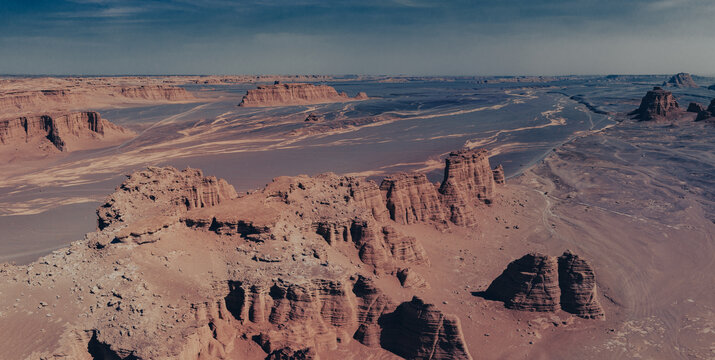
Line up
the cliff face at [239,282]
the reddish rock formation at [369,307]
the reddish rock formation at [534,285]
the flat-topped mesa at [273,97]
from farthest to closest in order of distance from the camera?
1. the flat-topped mesa at [273,97]
2. the reddish rock formation at [534,285]
3. the reddish rock formation at [369,307]
4. the cliff face at [239,282]

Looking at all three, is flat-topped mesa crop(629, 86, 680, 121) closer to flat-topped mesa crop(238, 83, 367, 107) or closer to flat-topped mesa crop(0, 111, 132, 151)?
flat-topped mesa crop(238, 83, 367, 107)

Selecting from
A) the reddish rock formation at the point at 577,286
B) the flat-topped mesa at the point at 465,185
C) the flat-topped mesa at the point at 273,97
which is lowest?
the reddish rock formation at the point at 577,286

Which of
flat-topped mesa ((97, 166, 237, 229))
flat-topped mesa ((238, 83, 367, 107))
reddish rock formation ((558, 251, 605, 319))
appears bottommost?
reddish rock formation ((558, 251, 605, 319))

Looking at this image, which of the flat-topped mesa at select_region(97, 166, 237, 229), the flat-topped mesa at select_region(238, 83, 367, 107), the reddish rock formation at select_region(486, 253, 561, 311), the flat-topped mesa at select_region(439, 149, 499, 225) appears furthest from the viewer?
the flat-topped mesa at select_region(238, 83, 367, 107)

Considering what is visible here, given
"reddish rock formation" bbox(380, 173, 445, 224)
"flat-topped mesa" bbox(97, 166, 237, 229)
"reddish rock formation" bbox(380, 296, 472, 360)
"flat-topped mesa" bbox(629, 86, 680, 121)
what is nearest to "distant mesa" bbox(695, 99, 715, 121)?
"flat-topped mesa" bbox(629, 86, 680, 121)

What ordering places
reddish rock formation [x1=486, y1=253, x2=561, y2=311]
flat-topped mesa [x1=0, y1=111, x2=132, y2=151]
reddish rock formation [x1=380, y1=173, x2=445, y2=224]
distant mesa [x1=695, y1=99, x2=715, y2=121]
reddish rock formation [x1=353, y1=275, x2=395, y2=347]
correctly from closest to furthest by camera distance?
reddish rock formation [x1=353, y1=275, x2=395, y2=347] → reddish rock formation [x1=486, y1=253, x2=561, y2=311] → reddish rock formation [x1=380, y1=173, x2=445, y2=224] → flat-topped mesa [x1=0, y1=111, x2=132, y2=151] → distant mesa [x1=695, y1=99, x2=715, y2=121]

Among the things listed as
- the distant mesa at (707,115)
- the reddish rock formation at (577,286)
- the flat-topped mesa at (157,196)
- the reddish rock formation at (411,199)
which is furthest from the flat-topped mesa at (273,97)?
the reddish rock formation at (577,286)

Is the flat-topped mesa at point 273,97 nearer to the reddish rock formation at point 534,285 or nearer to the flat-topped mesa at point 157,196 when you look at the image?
the flat-topped mesa at point 157,196

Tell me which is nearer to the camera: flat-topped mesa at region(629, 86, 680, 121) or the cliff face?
the cliff face
